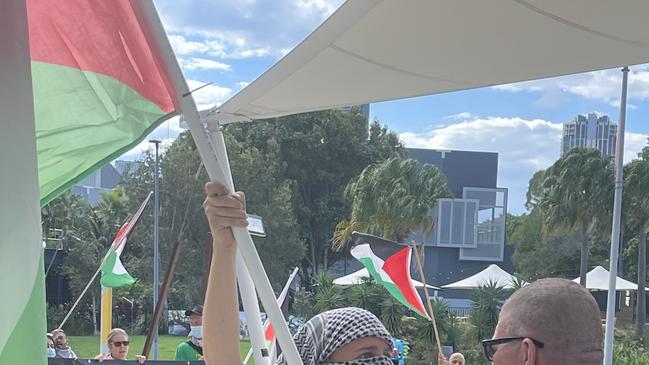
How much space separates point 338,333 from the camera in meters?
1.76

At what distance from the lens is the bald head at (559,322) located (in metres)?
1.45

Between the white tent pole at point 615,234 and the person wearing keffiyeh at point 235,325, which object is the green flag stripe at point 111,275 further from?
the person wearing keffiyeh at point 235,325

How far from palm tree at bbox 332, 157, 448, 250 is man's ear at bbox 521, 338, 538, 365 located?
24710 mm

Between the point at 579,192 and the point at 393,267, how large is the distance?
17392 mm

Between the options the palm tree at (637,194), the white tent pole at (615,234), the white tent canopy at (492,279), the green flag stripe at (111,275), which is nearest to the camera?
the white tent pole at (615,234)

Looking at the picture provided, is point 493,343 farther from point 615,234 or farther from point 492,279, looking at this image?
point 492,279

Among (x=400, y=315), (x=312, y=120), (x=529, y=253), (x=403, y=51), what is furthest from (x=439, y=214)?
(x=403, y=51)

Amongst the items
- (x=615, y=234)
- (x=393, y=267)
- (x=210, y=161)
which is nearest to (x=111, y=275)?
(x=393, y=267)

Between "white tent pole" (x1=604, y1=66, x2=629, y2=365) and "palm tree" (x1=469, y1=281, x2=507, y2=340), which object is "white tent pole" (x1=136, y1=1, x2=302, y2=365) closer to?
"white tent pole" (x1=604, y1=66, x2=629, y2=365)

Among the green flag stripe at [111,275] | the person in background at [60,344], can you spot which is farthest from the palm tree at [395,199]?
the person in background at [60,344]

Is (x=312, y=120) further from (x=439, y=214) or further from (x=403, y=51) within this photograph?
(x=403, y=51)

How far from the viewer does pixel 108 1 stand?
2248mm

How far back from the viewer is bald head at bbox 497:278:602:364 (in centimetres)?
145

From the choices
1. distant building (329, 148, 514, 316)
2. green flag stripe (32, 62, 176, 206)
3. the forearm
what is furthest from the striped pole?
distant building (329, 148, 514, 316)
